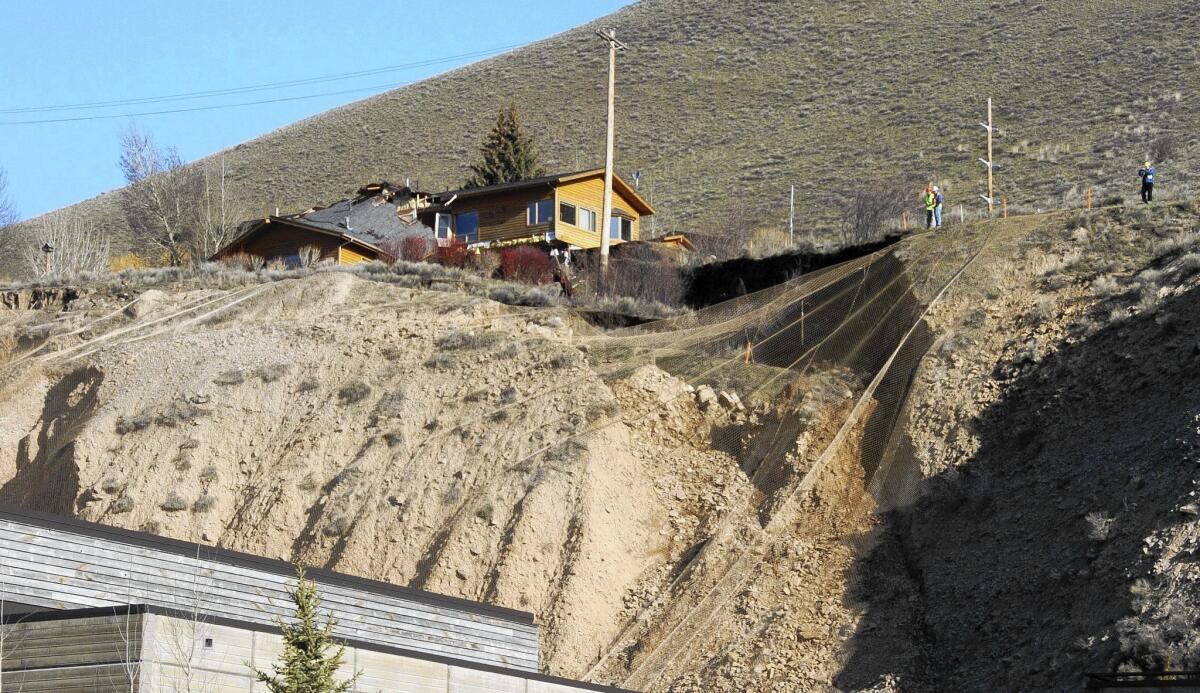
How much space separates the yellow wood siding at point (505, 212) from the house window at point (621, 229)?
3.08 m

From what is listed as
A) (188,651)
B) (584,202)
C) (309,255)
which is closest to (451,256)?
(309,255)

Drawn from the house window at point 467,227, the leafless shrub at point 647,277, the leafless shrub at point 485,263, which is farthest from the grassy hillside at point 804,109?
the leafless shrub at point 485,263

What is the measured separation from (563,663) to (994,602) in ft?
23.7

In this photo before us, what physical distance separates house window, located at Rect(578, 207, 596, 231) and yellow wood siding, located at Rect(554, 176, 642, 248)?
0.39 ft

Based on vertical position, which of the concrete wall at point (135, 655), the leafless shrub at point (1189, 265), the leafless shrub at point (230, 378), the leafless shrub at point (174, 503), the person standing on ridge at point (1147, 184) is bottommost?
the concrete wall at point (135, 655)

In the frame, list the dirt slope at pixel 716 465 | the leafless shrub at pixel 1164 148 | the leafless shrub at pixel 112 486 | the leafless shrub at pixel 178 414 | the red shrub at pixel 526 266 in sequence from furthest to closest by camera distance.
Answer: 1. the leafless shrub at pixel 1164 148
2. the red shrub at pixel 526 266
3. the leafless shrub at pixel 178 414
4. the leafless shrub at pixel 112 486
5. the dirt slope at pixel 716 465

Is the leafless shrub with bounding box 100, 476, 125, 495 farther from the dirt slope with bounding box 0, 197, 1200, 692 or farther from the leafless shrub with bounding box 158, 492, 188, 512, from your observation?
the leafless shrub with bounding box 158, 492, 188, 512

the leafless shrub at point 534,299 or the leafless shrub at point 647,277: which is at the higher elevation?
the leafless shrub at point 647,277

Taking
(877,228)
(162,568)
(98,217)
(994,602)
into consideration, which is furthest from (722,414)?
(98,217)

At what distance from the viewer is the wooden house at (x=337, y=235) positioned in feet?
149

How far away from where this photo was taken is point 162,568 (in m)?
18.0

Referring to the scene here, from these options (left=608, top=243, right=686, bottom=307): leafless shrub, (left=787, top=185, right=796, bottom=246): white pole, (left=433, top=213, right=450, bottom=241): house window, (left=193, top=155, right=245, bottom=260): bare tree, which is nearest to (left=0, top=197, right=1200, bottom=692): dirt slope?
(left=608, top=243, right=686, bottom=307): leafless shrub

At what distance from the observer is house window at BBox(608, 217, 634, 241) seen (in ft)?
161

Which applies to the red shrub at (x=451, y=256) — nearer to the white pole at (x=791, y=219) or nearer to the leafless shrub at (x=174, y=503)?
the white pole at (x=791, y=219)
